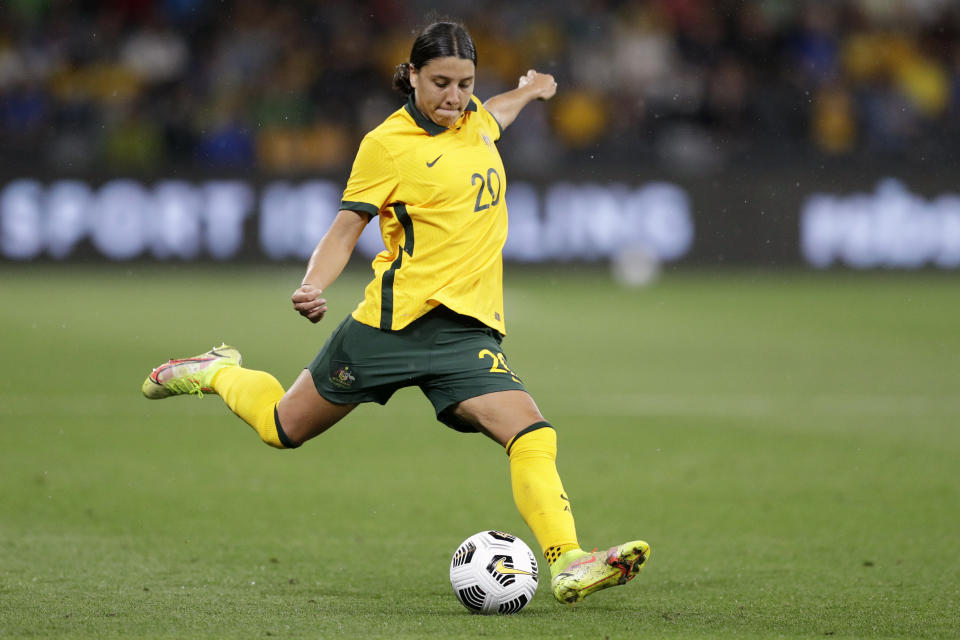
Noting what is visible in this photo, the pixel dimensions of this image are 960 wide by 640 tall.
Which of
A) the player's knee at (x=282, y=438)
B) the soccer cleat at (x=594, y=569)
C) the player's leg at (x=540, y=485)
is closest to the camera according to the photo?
the soccer cleat at (x=594, y=569)

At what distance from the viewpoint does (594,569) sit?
15.7ft

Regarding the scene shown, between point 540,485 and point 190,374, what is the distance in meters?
1.86

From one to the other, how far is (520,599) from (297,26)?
18370mm

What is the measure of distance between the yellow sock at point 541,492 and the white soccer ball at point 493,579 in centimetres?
10

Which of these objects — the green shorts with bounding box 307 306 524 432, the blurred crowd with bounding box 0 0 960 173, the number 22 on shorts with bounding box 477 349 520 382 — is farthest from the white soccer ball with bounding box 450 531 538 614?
the blurred crowd with bounding box 0 0 960 173

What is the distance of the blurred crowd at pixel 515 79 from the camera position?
2089 centimetres

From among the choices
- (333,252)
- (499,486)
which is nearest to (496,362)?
(333,252)

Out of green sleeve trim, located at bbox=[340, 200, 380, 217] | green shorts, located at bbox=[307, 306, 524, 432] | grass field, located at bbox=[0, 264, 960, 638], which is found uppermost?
green sleeve trim, located at bbox=[340, 200, 380, 217]

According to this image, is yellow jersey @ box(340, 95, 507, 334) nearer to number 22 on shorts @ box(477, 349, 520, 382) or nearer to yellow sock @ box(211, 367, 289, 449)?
number 22 on shorts @ box(477, 349, 520, 382)

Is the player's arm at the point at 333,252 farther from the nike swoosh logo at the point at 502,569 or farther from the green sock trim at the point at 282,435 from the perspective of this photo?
the nike swoosh logo at the point at 502,569

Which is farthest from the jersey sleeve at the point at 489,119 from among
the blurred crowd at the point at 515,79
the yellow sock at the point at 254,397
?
the blurred crowd at the point at 515,79

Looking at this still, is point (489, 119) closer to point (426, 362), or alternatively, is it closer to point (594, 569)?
point (426, 362)

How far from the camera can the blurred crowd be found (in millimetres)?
20891

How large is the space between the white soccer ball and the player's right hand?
3.16 ft
